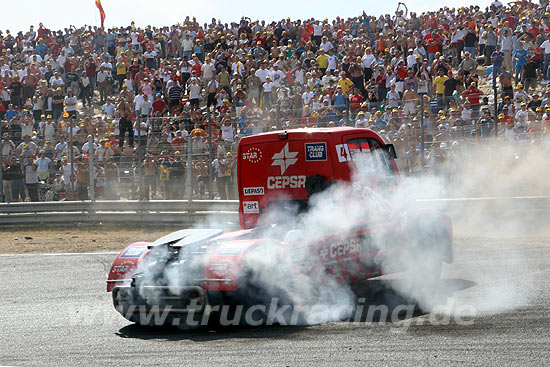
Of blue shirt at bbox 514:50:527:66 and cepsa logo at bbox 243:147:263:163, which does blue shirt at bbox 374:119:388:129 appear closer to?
blue shirt at bbox 514:50:527:66

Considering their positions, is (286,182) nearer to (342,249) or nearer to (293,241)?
(342,249)

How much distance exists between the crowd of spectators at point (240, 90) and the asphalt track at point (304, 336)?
6120 millimetres

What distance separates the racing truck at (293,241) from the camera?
23.6 feet

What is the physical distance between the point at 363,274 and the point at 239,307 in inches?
69.8

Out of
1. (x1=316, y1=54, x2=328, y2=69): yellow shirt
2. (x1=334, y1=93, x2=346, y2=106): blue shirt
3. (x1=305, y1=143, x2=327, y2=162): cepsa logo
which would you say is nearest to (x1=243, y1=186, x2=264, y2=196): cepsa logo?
(x1=305, y1=143, x2=327, y2=162): cepsa logo

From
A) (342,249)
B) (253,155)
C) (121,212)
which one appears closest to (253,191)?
(253,155)

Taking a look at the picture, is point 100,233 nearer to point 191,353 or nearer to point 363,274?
point 363,274

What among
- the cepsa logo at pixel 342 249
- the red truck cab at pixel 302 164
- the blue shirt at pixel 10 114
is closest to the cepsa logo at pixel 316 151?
the red truck cab at pixel 302 164

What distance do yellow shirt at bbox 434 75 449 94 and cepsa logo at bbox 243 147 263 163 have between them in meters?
10.6

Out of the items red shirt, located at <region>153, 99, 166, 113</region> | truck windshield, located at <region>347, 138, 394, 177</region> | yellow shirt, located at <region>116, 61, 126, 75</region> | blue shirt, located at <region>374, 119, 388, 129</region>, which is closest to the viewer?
truck windshield, located at <region>347, 138, 394, 177</region>

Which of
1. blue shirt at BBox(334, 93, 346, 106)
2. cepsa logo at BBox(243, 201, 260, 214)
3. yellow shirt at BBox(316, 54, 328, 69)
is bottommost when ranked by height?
cepsa logo at BBox(243, 201, 260, 214)

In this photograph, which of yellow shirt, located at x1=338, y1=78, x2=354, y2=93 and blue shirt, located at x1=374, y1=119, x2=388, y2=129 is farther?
yellow shirt, located at x1=338, y1=78, x2=354, y2=93

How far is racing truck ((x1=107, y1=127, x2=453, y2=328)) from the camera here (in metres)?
7.18

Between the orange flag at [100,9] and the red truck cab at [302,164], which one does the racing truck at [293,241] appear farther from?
the orange flag at [100,9]
